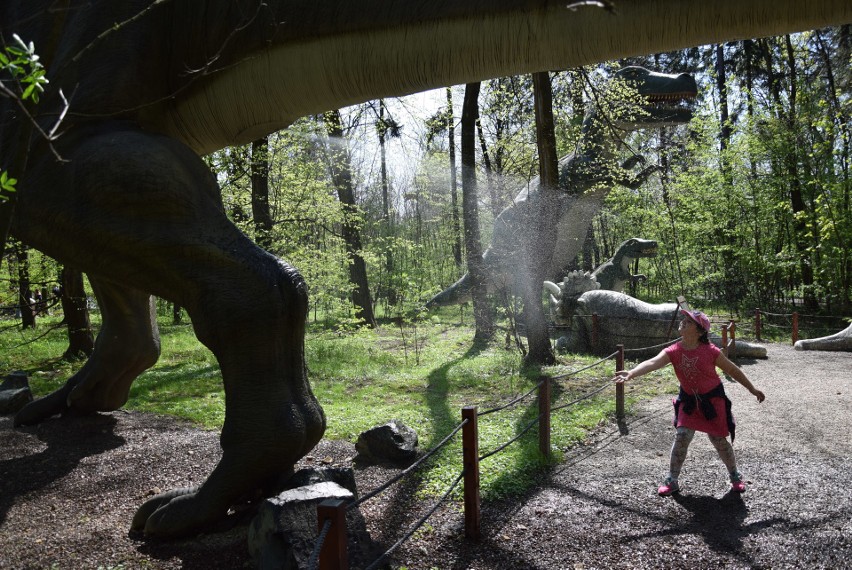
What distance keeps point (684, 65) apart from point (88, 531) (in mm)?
20846

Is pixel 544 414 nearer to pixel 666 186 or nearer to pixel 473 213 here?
pixel 473 213

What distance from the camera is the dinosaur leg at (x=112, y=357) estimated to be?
4371 mm

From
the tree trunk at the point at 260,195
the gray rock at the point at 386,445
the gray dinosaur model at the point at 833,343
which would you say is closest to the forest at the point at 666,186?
the tree trunk at the point at 260,195

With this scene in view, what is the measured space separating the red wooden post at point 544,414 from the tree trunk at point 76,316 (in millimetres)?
6036

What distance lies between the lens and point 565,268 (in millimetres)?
17250

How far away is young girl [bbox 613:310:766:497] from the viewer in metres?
3.66

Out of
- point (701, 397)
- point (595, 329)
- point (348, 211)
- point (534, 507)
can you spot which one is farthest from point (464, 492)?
point (348, 211)

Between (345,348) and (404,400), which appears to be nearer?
(404,400)

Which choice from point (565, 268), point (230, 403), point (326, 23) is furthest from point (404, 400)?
point (565, 268)

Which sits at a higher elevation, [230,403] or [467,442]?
[230,403]

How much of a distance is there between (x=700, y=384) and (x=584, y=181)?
37.8 feet

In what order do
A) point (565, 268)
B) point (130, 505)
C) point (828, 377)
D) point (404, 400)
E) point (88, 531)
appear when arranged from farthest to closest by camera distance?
point (565, 268)
point (828, 377)
point (404, 400)
point (130, 505)
point (88, 531)

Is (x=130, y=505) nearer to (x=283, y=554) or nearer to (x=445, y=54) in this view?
(x=283, y=554)

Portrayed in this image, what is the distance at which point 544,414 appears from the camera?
4.39 metres
